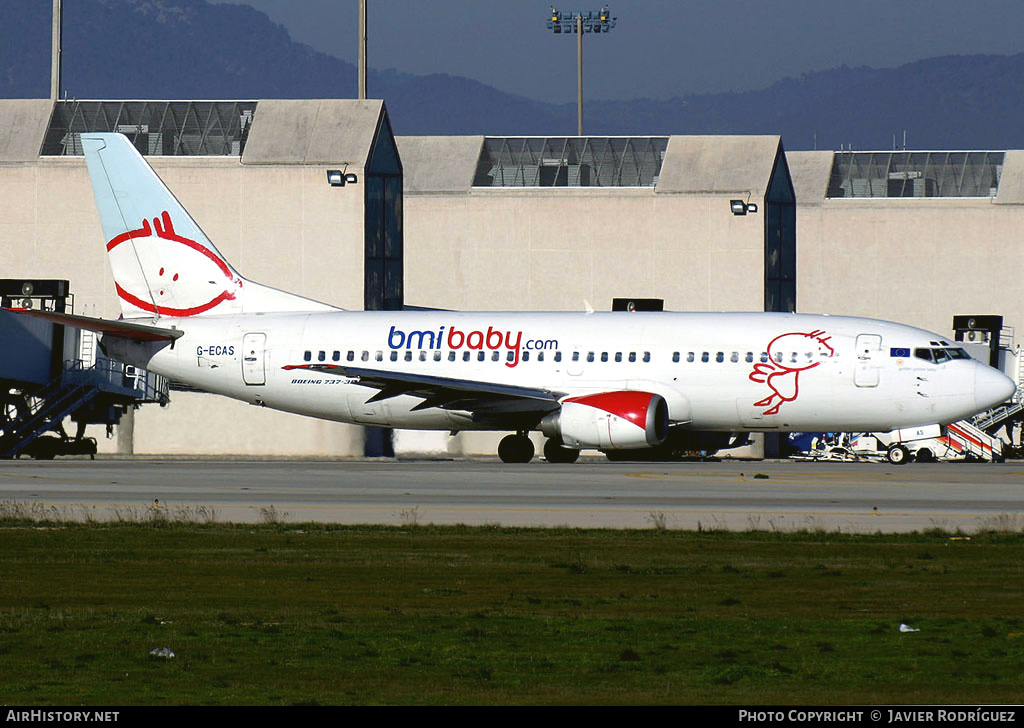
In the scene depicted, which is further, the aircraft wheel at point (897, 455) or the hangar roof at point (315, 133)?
the hangar roof at point (315, 133)

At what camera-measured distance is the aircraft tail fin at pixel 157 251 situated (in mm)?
49594

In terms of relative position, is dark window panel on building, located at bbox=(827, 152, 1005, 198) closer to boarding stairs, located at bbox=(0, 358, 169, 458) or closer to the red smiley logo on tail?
boarding stairs, located at bbox=(0, 358, 169, 458)

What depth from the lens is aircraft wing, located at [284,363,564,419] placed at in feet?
146

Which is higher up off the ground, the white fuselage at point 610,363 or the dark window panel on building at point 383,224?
the dark window panel on building at point 383,224

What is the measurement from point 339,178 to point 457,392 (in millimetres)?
20854

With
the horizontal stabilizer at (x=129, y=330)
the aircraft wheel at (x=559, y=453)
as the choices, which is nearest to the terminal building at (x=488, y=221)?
the horizontal stabilizer at (x=129, y=330)

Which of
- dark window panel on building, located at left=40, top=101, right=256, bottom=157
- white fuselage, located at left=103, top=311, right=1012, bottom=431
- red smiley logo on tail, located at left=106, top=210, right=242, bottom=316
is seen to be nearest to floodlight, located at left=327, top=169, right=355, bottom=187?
dark window panel on building, located at left=40, top=101, right=256, bottom=157

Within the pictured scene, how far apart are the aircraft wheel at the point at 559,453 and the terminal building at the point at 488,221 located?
14997 millimetres

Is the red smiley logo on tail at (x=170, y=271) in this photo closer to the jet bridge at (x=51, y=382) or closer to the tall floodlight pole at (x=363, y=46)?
the jet bridge at (x=51, y=382)

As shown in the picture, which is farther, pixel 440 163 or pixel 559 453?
pixel 440 163

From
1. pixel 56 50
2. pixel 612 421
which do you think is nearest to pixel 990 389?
pixel 612 421

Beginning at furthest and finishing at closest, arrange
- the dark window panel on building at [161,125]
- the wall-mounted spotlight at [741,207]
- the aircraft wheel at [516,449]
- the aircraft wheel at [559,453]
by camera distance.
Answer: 1. the wall-mounted spotlight at [741,207]
2. the dark window panel on building at [161,125]
3. the aircraft wheel at [516,449]
4. the aircraft wheel at [559,453]

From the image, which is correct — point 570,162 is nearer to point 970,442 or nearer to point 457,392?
point 970,442

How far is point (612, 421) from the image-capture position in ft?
143
